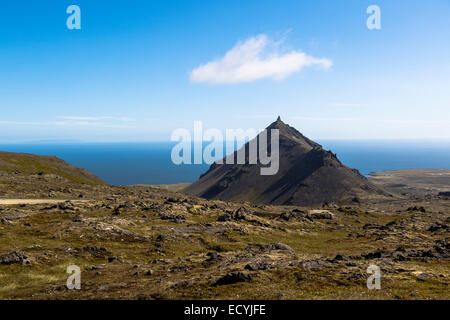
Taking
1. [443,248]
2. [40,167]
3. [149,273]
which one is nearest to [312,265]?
[149,273]

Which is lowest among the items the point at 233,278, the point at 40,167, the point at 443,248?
the point at 443,248

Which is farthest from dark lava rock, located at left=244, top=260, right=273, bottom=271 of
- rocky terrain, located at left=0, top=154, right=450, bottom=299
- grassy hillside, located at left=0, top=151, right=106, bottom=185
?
grassy hillside, located at left=0, top=151, right=106, bottom=185

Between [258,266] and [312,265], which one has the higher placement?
[258,266]

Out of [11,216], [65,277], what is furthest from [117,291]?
[11,216]

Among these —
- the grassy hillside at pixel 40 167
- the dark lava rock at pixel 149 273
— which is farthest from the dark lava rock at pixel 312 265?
the grassy hillside at pixel 40 167

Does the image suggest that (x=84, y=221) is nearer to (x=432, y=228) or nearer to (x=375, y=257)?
(x=375, y=257)

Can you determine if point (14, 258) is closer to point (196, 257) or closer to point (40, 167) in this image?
point (196, 257)

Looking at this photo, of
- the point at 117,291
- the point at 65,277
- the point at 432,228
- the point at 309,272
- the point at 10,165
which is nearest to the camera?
the point at 117,291
